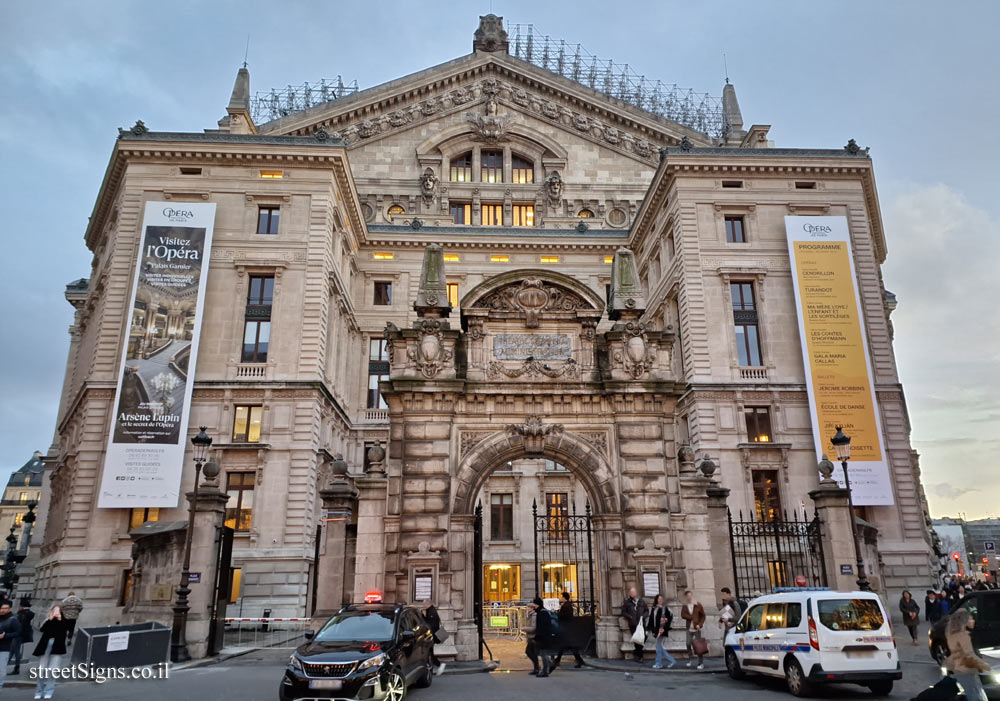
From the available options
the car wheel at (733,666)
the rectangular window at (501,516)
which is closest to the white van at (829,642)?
the car wheel at (733,666)

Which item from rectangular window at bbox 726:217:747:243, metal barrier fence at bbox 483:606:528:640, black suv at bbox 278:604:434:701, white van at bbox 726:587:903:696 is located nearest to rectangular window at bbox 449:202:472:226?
rectangular window at bbox 726:217:747:243

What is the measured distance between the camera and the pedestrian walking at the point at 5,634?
13.8 metres

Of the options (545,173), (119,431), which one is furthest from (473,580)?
(545,173)

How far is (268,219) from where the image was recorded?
127ft

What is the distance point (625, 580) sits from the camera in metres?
18.2

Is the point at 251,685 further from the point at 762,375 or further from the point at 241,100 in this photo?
the point at 241,100

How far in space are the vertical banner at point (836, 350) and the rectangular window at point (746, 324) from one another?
2316mm

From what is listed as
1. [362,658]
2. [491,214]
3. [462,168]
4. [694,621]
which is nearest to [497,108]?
[462,168]

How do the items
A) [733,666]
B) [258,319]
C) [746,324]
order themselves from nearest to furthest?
[733,666], [258,319], [746,324]

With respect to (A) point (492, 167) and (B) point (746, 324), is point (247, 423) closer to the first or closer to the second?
(B) point (746, 324)

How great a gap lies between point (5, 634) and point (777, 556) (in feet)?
80.3

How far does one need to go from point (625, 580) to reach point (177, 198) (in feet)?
107

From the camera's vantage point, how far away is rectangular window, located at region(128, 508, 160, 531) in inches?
1286

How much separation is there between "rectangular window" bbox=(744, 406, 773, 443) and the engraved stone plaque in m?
19.5
